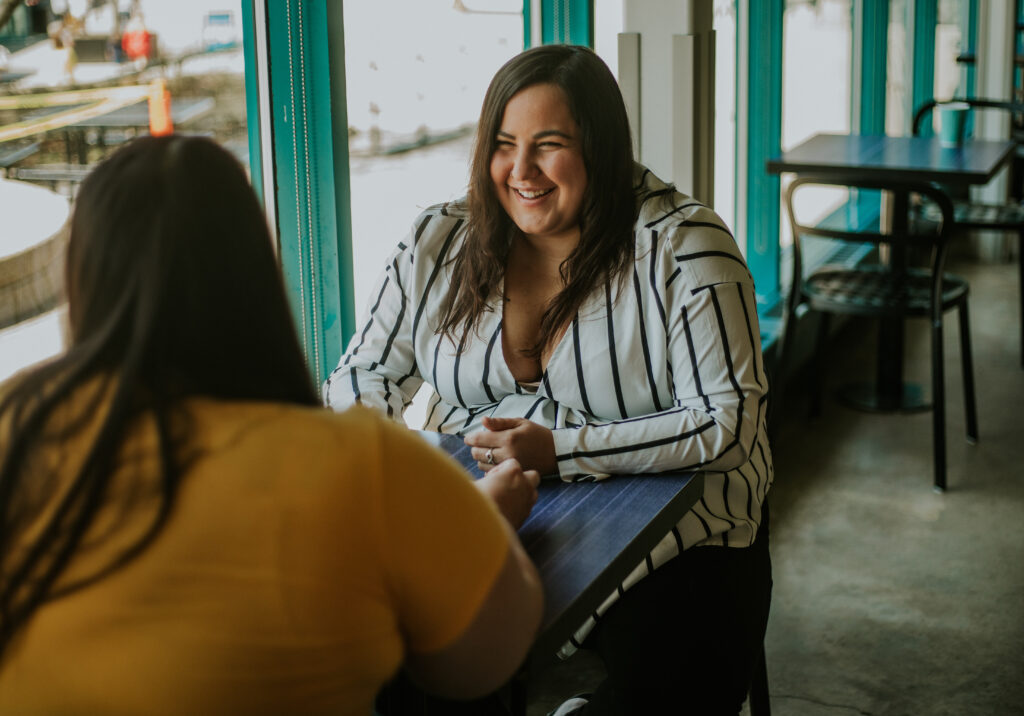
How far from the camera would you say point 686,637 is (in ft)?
5.58

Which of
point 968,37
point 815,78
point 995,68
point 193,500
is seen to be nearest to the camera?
point 193,500

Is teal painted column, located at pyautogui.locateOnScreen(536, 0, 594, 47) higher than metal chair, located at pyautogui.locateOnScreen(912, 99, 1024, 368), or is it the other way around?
teal painted column, located at pyautogui.locateOnScreen(536, 0, 594, 47)

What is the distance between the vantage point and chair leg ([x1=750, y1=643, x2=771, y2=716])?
6.82 ft

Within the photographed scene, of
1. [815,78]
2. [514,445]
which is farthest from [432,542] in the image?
[815,78]

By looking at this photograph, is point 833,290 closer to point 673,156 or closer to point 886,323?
point 886,323

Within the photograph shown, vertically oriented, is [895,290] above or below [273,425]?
below

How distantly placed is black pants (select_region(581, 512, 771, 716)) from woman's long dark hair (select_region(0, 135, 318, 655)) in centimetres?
90

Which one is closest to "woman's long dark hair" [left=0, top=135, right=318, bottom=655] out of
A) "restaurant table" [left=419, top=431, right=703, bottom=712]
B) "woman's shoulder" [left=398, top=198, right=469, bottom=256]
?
"restaurant table" [left=419, top=431, right=703, bottom=712]

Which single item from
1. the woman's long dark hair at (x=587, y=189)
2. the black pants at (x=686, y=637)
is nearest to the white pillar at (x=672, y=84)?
the woman's long dark hair at (x=587, y=189)

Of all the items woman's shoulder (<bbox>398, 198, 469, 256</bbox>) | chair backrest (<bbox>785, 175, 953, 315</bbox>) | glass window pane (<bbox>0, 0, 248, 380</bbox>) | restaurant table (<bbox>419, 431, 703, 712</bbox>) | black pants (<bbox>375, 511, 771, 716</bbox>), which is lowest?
black pants (<bbox>375, 511, 771, 716</bbox>)

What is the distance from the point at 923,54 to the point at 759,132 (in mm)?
2882

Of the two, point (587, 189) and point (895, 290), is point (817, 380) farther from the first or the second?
point (587, 189)

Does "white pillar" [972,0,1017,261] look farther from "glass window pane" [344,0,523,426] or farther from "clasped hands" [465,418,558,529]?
"clasped hands" [465,418,558,529]

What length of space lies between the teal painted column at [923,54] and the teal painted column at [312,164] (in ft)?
16.6
